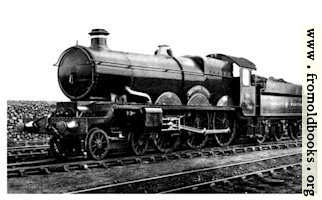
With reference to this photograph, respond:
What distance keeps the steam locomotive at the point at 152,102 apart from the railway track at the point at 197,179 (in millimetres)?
2534

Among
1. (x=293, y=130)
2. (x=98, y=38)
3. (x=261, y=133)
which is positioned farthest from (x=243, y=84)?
(x=98, y=38)

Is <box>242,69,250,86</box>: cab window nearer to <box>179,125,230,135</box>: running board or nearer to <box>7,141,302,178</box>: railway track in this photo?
<box>179,125,230,135</box>: running board

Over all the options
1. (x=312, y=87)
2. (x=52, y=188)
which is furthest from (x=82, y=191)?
(x=312, y=87)

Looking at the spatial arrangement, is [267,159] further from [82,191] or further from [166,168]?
[82,191]

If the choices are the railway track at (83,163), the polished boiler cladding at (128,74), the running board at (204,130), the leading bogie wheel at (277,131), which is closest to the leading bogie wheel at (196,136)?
the running board at (204,130)

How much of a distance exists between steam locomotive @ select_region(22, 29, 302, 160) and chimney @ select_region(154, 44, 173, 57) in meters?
0.03

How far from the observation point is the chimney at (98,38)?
12258mm

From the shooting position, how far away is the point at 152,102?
13625 mm

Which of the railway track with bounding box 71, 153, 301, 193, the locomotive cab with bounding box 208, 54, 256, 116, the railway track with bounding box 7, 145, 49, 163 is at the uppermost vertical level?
the locomotive cab with bounding box 208, 54, 256, 116

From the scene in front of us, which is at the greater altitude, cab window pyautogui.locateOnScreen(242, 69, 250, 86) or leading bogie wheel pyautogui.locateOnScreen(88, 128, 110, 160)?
cab window pyautogui.locateOnScreen(242, 69, 250, 86)

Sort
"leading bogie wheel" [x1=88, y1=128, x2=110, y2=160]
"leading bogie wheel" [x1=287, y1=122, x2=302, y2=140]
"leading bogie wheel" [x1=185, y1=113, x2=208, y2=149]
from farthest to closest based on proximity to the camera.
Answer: "leading bogie wheel" [x1=287, y1=122, x2=302, y2=140], "leading bogie wheel" [x1=185, y1=113, x2=208, y2=149], "leading bogie wheel" [x1=88, y1=128, x2=110, y2=160]

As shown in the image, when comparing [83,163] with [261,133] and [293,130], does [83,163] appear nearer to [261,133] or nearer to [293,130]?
[261,133]

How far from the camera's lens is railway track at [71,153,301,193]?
8.42 meters

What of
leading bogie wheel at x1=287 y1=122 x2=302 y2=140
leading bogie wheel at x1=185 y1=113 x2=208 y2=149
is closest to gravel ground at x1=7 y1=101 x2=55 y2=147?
leading bogie wheel at x1=185 y1=113 x2=208 y2=149
